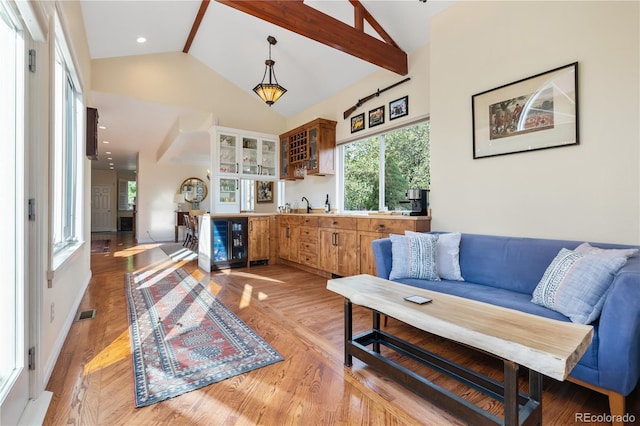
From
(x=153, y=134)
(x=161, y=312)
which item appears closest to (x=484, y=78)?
(x=161, y=312)

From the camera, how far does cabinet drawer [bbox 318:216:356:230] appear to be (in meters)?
3.84

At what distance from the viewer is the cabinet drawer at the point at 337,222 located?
3835mm

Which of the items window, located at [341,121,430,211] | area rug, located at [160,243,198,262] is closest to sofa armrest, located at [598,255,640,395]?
window, located at [341,121,430,211]

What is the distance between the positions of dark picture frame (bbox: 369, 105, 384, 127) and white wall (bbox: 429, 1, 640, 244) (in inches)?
37.2

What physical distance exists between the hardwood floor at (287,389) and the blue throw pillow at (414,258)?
480 mm

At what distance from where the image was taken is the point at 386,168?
14.0ft

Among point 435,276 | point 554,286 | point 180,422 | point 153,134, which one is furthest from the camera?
point 153,134

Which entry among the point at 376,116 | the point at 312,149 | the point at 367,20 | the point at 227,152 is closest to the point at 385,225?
the point at 376,116

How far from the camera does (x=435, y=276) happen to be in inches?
97.2

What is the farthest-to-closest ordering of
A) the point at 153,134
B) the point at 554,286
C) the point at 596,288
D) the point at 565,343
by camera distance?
the point at 153,134, the point at 554,286, the point at 596,288, the point at 565,343

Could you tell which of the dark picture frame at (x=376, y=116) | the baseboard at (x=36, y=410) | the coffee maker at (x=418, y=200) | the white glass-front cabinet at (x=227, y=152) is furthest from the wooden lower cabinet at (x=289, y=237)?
the baseboard at (x=36, y=410)

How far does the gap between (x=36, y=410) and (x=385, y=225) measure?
294 centimetres

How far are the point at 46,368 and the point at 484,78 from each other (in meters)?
3.94

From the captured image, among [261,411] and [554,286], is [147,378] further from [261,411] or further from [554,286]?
[554,286]
